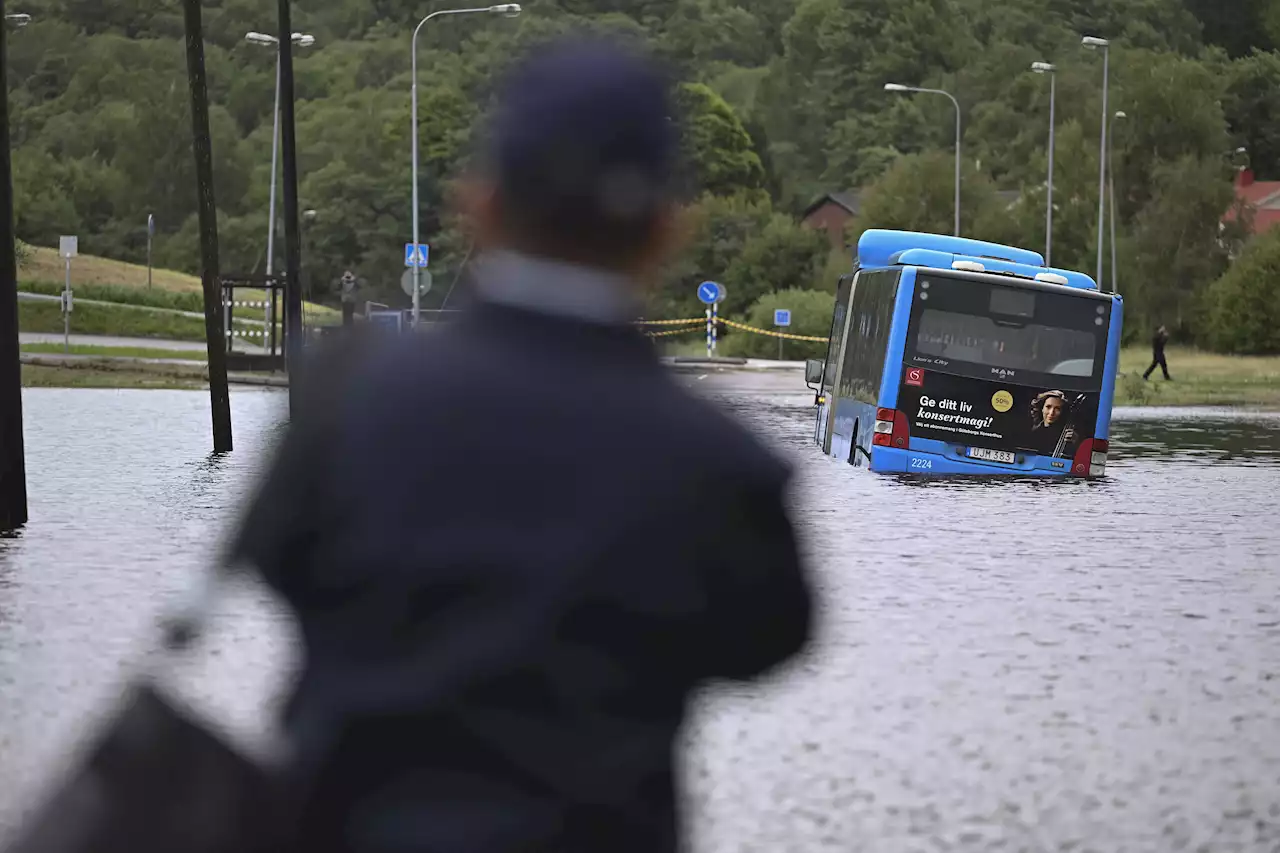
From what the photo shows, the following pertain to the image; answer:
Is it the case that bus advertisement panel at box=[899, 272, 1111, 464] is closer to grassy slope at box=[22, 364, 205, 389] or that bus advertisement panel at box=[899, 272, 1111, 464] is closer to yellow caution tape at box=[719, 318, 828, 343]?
grassy slope at box=[22, 364, 205, 389]

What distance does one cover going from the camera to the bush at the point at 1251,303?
7438 centimetres

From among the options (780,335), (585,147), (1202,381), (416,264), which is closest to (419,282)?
(416,264)

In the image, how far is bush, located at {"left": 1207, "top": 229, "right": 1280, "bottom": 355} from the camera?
74.4 m

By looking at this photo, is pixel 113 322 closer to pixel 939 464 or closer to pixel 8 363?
pixel 939 464

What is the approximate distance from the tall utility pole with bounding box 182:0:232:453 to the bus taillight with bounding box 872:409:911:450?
6810mm

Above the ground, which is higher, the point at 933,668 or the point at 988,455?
the point at 933,668

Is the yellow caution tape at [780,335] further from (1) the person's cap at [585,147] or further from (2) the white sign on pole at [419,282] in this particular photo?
(1) the person's cap at [585,147]

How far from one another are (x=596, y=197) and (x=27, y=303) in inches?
3130

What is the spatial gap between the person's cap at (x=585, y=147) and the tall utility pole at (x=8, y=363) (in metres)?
13.8

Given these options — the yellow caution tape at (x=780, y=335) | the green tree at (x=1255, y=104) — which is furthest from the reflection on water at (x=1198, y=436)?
the green tree at (x=1255, y=104)

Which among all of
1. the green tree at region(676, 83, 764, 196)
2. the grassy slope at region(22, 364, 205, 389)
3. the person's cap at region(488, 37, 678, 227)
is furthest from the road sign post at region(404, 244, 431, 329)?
the green tree at region(676, 83, 764, 196)

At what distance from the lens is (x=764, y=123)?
153 meters

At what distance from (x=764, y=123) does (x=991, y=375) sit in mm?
130369

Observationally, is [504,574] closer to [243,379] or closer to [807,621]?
[807,621]
